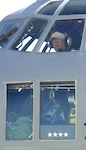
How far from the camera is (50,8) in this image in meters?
11.6

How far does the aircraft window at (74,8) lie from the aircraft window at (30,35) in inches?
24.2

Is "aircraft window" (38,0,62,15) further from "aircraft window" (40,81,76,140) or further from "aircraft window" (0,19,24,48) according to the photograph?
"aircraft window" (40,81,76,140)

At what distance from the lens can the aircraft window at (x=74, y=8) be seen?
11297 millimetres

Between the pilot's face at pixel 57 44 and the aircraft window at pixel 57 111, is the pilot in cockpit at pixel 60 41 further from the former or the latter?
the aircraft window at pixel 57 111

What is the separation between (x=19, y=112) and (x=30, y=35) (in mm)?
2099

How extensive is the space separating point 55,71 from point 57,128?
1.27 meters

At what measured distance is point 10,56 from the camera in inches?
421

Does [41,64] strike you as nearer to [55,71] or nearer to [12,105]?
[55,71]

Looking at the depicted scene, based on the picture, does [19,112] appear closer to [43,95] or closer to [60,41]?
[43,95]

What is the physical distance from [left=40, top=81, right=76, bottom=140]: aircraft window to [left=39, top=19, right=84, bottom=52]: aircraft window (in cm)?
101

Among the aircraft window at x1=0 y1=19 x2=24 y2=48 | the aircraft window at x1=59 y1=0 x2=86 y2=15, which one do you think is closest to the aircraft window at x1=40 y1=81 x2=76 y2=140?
the aircraft window at x1=0 y1=19 x2=24 y2=48

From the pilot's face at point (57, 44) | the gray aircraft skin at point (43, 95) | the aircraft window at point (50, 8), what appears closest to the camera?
the gray aircraft skin at point (43, 95)

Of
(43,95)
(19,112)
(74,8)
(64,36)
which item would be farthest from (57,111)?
(74,8)

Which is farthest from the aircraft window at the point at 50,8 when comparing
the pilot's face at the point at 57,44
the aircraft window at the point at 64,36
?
the pilot's face at the point at 57,44
